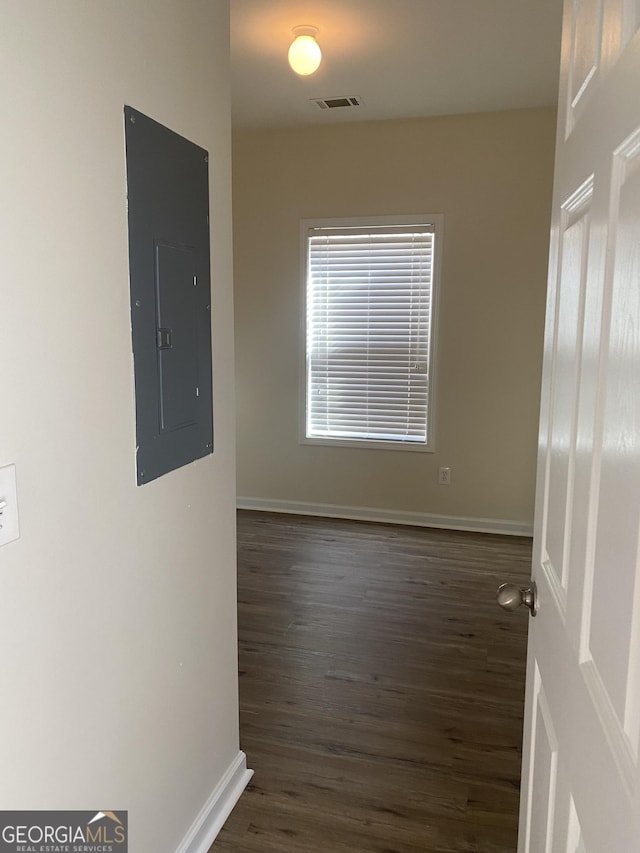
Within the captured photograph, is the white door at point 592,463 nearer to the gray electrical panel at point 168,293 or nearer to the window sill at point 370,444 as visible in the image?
the gray electrical panel at point 168,293

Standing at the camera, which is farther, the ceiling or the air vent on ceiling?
the air vent on ceiling

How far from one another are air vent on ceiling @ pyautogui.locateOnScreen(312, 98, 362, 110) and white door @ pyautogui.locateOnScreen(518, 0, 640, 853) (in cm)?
306

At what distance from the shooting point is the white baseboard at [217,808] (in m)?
1.76

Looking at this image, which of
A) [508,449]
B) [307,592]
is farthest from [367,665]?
[508,449]

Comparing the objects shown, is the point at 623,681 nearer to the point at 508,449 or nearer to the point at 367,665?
the point at 367,665

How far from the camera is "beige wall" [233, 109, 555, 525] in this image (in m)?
4.16

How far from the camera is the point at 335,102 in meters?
3.93

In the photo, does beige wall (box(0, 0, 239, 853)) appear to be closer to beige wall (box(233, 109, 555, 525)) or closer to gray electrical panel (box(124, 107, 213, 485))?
gray electrical panel (box(124, 107, 213, 485))

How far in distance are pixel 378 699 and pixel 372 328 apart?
269 centimetres

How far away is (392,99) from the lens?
12.7ft

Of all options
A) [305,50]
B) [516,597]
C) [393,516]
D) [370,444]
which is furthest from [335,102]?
[516,597]

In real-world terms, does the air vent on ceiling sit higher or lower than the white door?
higher

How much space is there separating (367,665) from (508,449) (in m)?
2.13

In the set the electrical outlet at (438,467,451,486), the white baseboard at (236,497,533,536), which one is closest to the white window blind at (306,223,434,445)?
the electrical outlet at (438,467,451,486)
